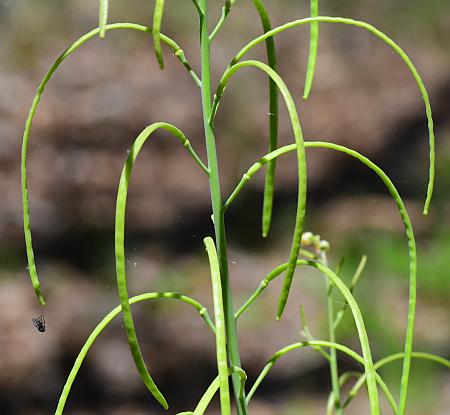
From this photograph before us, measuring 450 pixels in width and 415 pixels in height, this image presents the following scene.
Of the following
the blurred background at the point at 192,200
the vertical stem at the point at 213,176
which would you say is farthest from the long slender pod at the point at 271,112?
the blurred background at the point at 192,200

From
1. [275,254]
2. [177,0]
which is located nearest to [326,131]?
[275,254]

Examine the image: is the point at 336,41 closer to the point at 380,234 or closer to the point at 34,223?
the point at 380,234

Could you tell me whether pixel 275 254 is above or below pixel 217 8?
below

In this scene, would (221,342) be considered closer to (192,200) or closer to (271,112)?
(271,112)

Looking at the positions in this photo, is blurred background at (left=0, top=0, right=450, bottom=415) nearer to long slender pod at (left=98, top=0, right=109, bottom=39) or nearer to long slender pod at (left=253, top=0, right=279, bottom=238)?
long slender pod at (left=253, top=0, right=279, bottom=238)

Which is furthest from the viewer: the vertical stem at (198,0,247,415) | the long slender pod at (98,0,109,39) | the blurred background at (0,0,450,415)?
the blurred background at (0,0,450,415)

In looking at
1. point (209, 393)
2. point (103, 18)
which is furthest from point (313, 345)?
point (103, 18)

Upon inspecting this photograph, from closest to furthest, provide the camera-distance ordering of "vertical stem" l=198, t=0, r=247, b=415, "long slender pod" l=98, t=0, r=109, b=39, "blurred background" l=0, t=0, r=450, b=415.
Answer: "long slender pod" l=98, t=0, r=109, b=39 → "vertical stem" l=198, t=0, r=247, b=415 → "blurred background" l=0, t=0, r=450, b=415

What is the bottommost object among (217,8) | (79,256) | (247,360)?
(247,360)

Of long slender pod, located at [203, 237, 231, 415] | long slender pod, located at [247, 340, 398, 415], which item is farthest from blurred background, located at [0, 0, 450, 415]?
long slender pod, located at [203, 237, 231, 415]
